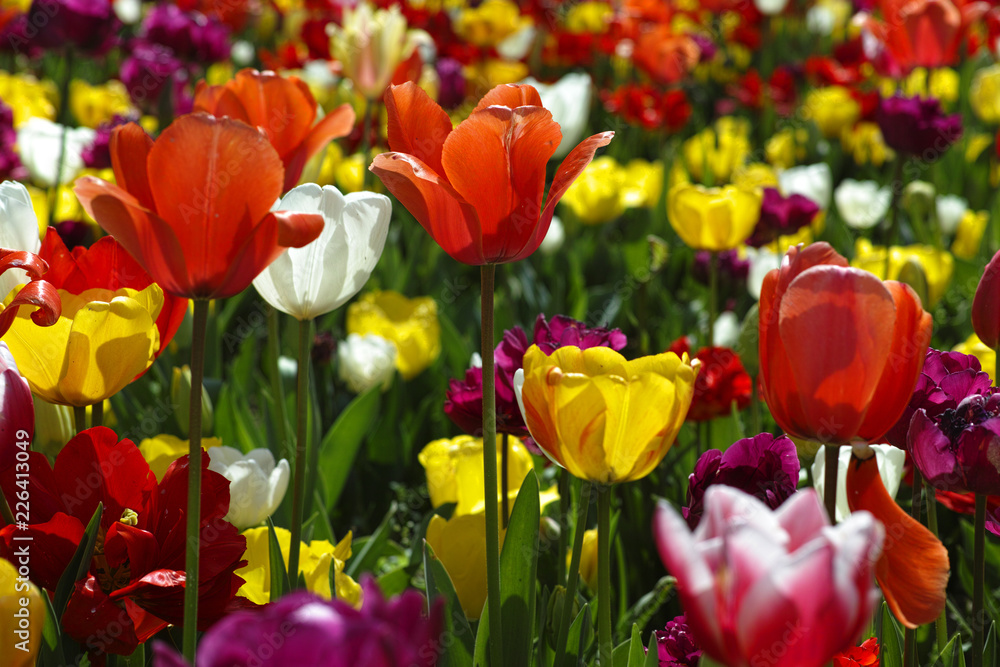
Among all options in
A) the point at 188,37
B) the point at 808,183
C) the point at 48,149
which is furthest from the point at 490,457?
the point at 188,37

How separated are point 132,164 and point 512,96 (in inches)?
11.3

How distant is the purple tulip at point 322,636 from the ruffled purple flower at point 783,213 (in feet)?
5.50

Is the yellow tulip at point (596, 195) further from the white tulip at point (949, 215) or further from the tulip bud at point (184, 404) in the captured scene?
the tulip bud at point (184, 404)

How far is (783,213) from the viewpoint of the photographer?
195 centimetres

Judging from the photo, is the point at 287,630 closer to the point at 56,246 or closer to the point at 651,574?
the point at 56,246

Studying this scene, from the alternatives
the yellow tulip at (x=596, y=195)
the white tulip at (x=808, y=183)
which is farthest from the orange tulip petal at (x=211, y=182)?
the white tulip at (x=808, y=183)

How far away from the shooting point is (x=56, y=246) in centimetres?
90

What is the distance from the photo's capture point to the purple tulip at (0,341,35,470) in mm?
688

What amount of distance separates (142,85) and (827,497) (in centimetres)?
257

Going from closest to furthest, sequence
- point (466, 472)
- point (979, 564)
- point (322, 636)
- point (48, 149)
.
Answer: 1. point (322, 636)
2. point (979, 564)
3. point (466, 472)
4. point (48, 149)

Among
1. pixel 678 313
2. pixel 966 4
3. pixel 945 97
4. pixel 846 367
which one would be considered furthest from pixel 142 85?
pixel 945 97

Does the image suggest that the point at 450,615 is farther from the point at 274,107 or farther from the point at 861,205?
Result: the point at 861,205

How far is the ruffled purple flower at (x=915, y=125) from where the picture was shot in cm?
192

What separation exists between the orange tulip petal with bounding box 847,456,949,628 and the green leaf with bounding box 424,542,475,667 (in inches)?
14.7
